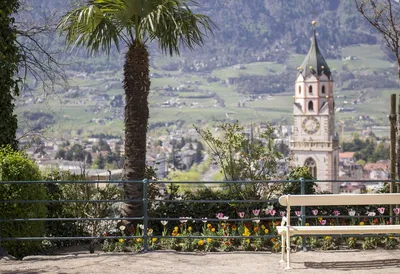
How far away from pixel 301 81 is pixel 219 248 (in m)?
119

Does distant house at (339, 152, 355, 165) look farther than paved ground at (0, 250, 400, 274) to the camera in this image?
Yes

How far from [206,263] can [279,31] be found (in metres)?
173

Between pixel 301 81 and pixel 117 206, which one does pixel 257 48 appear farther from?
pixel 117 206

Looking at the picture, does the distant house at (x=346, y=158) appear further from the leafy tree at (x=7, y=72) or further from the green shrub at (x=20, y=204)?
→ the green shrub at (x=20, y=204)

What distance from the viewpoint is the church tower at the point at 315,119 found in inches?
4813

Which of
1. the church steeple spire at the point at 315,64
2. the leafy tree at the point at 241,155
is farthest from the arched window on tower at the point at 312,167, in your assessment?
the church steeple spire at the point at 315,64

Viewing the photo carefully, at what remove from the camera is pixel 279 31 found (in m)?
178

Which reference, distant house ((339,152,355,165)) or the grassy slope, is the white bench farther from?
distant house ((339,152,355,165))

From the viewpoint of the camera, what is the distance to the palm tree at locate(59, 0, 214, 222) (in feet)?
35.7

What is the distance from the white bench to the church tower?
374 feet

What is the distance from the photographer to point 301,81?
126 m

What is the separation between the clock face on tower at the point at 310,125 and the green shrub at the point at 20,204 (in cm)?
11593

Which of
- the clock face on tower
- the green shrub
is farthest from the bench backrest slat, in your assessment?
the clock face on tower

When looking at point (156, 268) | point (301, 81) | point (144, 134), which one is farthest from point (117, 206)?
point (301, 81)
